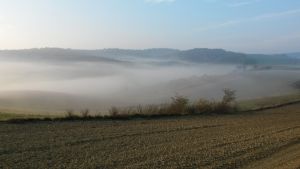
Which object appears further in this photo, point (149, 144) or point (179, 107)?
point (179, 107)

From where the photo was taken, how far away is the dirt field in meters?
18.8

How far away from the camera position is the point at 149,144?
73.7 feet

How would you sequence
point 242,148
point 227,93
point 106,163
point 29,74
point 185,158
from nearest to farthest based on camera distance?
point 106,163, point 185,158, point 242,148, point 227,93, point 29,74

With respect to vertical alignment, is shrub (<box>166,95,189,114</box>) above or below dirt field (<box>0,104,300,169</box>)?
above

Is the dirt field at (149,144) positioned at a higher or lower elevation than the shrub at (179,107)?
lower

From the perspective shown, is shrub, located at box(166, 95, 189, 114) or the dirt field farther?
shrub, located at box(166, 95, 189, 114)

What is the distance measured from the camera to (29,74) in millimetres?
157000

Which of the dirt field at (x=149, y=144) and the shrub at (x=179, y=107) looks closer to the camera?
the dirt field at (x=149, y=144)

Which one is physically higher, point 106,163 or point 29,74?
point 29,74

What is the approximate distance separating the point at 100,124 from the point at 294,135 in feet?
30.5

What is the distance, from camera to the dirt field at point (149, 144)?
18781 millimetres

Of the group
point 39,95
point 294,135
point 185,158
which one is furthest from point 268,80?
point 185,158

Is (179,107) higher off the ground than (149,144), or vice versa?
(179,107)

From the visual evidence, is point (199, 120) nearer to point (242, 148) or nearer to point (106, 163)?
point (242, 148)
